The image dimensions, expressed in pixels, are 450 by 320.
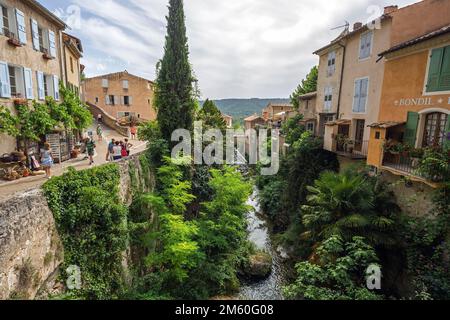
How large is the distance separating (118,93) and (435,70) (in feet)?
124

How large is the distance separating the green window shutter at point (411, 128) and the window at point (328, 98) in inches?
342

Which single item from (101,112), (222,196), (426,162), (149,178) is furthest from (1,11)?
(101,112)

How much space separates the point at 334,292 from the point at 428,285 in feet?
10.4

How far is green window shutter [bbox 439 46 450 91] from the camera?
956cm

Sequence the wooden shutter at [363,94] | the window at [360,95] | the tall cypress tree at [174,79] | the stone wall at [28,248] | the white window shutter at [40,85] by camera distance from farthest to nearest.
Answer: the tall cypress tree at [174,79] → the window at [360,95] → the wooden shutter at [363,94] → the white window shutter at [40,85] → the stone wall at [28,248]

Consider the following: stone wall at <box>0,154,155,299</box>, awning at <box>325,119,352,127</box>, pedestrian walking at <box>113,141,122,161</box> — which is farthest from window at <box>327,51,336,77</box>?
stone wall at <box>0,154,155,299</box>

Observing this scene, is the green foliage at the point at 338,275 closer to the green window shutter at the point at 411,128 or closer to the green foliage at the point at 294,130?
the green window shutter at the point at 411,128

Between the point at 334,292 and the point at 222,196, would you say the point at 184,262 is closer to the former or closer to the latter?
the point at 222,196

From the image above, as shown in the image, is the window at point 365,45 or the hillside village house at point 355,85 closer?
the hillside village house at point 355,85

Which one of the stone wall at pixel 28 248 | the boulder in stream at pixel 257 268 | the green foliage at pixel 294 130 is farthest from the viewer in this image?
the green foliage at pixel 294 130

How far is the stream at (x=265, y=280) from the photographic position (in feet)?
42.3

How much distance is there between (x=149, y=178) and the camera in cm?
1401

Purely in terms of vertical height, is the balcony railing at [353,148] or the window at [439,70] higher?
the window at [439,70]

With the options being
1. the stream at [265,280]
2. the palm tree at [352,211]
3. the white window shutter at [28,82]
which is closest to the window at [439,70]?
the palm tree at [352,211]
